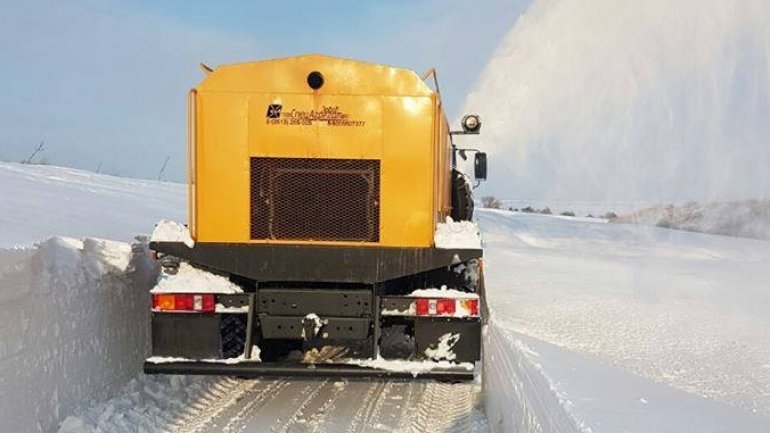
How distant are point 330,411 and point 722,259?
39.5ft

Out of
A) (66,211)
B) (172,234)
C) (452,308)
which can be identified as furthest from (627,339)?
(66,211)

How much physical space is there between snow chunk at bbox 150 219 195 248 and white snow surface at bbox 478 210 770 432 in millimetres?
2575

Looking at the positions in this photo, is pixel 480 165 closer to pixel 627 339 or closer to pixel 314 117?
pixel 627 339

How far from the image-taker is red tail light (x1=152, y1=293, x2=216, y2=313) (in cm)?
581

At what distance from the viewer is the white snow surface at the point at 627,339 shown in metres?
3.21

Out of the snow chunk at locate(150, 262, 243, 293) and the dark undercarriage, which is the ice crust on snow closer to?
the dark undercarriage

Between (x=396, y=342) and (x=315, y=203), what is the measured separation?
146cm

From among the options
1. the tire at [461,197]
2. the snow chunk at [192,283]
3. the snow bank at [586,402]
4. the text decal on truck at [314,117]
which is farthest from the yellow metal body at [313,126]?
the tire at [461,197]

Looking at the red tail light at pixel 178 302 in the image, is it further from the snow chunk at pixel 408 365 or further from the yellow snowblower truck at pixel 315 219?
the snow chunk at pixel 408 365

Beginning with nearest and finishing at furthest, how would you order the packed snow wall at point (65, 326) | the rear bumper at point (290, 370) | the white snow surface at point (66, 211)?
the packed snow wall at point (65, 326) < the rear bumper at point (290, 370) < the white snow surface at point (66, 211)

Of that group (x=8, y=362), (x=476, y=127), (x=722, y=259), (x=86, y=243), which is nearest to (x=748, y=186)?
(x=722, y=259)

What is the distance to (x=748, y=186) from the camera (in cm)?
1450

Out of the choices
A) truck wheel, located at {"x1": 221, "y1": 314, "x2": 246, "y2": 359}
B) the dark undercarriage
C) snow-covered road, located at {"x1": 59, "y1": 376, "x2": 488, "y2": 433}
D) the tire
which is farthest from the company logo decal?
the tire

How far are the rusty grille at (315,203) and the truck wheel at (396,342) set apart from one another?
2.97ft
